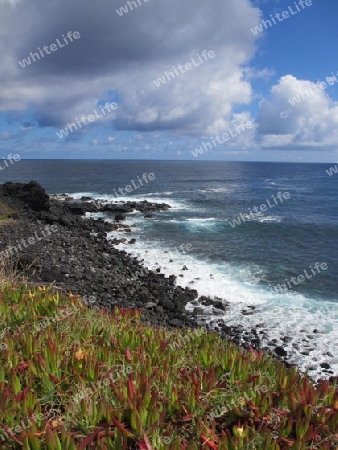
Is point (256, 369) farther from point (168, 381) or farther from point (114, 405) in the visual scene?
point (114, 405)

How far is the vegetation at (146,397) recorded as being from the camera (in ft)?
10.2

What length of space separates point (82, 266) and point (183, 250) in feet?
28.0

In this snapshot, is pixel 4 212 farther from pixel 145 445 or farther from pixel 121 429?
pixel 145 445

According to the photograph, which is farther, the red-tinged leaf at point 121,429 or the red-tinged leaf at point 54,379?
Answer: the red-tinged leaf at point 54,379

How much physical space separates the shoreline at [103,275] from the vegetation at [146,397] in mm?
4485

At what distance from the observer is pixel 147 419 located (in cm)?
330

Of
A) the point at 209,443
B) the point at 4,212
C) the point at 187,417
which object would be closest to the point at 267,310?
the point at 187,417

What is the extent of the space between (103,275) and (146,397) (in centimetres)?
1577

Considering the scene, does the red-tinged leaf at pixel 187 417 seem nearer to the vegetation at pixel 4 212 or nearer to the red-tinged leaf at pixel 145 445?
the red-tinged leaf at pixel 145 445

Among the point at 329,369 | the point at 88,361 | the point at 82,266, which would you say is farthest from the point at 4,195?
the point at 88,361

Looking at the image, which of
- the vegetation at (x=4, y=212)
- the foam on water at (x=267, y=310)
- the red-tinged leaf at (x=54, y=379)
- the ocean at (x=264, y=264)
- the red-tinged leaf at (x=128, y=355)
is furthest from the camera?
the vegetation at (x=4, y=212)

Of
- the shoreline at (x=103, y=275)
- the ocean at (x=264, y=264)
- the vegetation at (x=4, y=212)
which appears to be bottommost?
the ocean at (x=264, y=264)

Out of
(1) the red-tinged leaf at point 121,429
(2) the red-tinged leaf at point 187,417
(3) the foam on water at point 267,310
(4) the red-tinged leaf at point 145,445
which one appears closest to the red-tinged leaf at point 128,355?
(2) the red-tinged leaf at point 187,417

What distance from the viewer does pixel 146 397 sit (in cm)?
345
